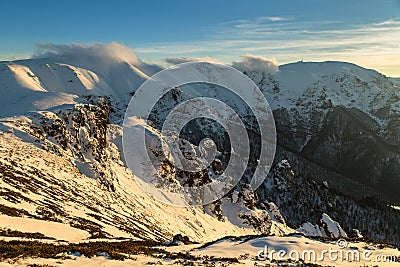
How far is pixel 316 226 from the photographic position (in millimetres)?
169500

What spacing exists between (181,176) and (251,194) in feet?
131

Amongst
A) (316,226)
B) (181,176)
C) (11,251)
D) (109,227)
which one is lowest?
(316,226)

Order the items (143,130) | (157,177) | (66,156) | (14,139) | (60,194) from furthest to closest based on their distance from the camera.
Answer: (143,130) → (157,177) → (66,156) → (14,139) → (60,194)

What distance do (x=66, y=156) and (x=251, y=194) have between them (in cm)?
9337

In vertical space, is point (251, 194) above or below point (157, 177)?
below

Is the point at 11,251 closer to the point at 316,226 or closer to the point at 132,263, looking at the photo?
the point at 132,263

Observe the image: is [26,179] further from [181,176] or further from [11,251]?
[181,176]

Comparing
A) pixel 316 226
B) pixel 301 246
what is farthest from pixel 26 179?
pixel 316 226

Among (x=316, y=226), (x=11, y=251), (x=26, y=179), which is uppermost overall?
(x=11, y=251)

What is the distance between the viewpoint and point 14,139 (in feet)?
206

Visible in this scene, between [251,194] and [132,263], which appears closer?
[132,263]

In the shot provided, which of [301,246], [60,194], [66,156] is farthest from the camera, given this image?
[66,156]

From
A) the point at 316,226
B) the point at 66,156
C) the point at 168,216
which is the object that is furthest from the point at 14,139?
the point at 316,226

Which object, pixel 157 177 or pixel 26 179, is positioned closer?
pixel 26 179
